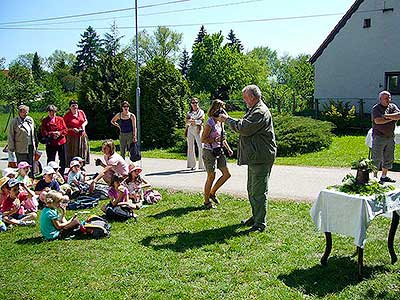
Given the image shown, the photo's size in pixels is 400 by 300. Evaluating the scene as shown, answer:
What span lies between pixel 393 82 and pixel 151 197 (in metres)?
19.5

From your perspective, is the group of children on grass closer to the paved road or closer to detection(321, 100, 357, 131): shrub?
the paved road


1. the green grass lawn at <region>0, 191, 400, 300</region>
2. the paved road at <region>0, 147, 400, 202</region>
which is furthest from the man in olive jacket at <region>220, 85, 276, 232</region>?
the paved road at <region>0, 147, 400, 202</region>

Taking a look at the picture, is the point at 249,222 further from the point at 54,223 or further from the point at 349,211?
the point at 54,223

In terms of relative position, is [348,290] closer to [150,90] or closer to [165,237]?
[165,237]

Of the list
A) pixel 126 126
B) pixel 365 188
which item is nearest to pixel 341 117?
pixel 126 126

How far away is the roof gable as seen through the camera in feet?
83.3

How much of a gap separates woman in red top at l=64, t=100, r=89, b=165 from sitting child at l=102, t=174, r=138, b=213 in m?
3.87

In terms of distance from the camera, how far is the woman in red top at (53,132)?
11.1m

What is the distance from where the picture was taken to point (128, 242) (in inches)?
261

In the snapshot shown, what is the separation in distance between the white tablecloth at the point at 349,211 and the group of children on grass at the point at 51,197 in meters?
3.49

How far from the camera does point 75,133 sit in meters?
11.8

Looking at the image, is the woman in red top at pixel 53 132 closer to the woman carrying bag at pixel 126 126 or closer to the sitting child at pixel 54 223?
the woman carrying bag at pixel 126 126

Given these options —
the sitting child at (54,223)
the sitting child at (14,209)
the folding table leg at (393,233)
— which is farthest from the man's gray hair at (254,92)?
the sitting child at (14,209)

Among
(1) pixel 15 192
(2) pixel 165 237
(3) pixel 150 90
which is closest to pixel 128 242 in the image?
(2) pixel 165 237
